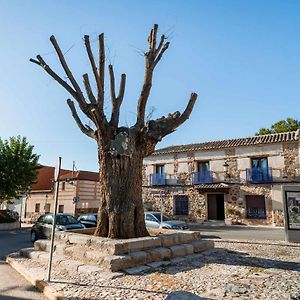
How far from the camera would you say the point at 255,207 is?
23125 mm

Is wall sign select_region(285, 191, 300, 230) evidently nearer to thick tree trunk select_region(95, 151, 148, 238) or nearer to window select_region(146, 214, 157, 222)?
thick tree trunk select_region(95, 151, 148, 238)

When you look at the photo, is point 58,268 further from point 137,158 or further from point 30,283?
point 137,158

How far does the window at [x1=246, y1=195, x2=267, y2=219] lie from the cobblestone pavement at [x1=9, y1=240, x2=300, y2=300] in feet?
52.2

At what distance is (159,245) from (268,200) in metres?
17.1

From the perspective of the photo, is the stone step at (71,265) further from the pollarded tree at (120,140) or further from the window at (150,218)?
the window at (150,218)

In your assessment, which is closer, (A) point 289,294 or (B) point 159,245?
(A) point 289,294

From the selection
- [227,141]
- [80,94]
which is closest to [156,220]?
[80,94]

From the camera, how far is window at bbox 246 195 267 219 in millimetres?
22656

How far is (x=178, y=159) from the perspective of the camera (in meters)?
27.2

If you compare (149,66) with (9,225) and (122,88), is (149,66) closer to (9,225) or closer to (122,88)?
(122,88)

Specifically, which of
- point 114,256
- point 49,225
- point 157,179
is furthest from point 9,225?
point 114,256

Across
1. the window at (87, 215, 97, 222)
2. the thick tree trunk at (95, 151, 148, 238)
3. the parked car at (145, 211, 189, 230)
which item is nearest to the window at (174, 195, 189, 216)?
the parked car at (145, 211, 189, 230)

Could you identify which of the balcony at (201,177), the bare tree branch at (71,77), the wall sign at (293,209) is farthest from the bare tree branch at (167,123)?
the balcony at (201,177)

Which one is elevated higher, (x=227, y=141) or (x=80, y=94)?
(x=227, y=141)
